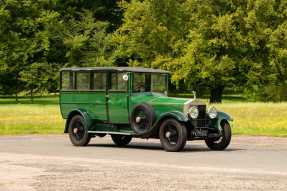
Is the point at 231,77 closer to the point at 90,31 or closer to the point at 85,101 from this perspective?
the point at 90,31

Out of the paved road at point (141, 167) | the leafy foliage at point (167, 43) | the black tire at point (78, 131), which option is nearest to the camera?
the paved road at point (141, 167)

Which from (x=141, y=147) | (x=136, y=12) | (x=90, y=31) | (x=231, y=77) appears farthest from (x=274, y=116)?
(x=90, y=31)

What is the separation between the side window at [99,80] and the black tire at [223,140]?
345cm

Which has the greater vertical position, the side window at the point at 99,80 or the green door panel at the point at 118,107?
the side window at the point at 99,80

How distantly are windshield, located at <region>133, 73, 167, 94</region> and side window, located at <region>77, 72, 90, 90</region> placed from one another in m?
1.56

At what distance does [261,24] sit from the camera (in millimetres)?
57375

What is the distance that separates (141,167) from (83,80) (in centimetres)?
757

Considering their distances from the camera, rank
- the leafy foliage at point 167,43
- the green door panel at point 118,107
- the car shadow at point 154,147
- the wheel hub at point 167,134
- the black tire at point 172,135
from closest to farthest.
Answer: the black tire at point 172,135 < the wheel hub at point 167,134 < the car shadow at point 154,147 < the green door panel at point 118,107 < the leafy foliage at point 167,43

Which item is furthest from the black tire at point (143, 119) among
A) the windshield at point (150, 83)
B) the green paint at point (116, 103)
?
the windshield at point (150, 83)

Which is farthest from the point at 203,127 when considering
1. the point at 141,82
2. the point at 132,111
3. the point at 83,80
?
the point at 83,80

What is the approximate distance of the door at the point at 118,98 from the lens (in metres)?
21.1

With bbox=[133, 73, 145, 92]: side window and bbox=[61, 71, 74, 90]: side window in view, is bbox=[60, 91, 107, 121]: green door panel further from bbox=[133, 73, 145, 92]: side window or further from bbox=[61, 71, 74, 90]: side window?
bbox=[133, 73, 145, 92]: side window

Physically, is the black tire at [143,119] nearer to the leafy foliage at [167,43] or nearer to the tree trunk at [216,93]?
the leafy foliage at [167,43]

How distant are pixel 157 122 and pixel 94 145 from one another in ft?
10.9
